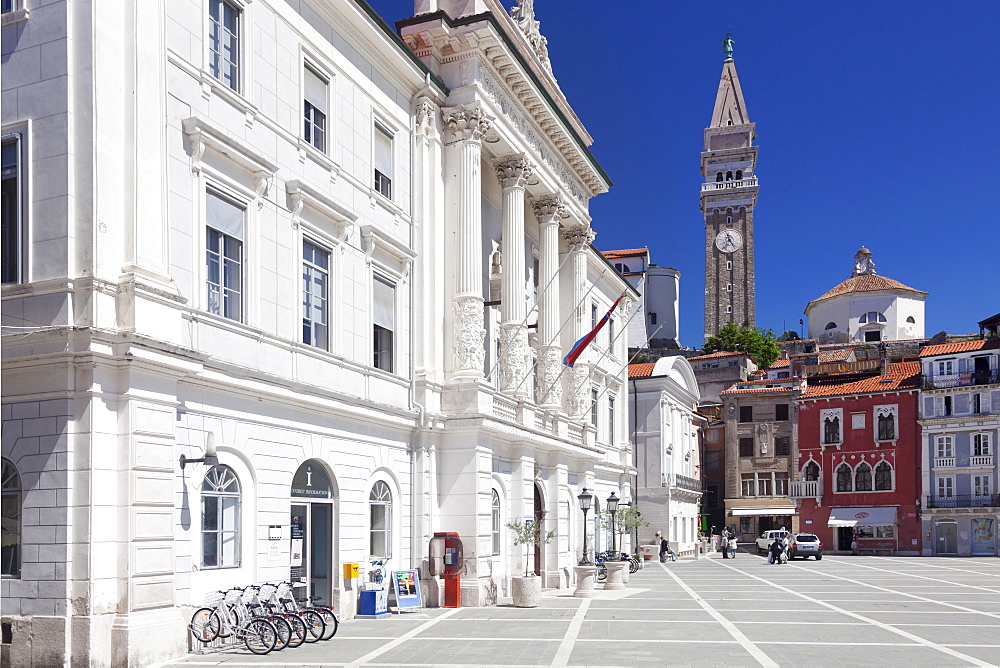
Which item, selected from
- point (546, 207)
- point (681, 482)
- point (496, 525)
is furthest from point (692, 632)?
point (681, 482)

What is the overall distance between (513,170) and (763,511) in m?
48.8

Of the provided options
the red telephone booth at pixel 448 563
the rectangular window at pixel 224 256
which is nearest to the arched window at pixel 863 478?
the red telephone booth at pixel 448 563

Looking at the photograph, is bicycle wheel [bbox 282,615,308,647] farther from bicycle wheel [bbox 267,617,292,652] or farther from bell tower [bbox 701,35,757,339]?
bell tower [bbox 701,35,757,339]

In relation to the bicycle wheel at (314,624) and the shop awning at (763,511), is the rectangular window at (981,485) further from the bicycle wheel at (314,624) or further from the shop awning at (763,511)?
the bicycle wheel at (314,624)

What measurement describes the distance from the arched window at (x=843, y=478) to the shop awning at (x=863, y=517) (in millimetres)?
1450

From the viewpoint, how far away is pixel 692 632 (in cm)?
1955

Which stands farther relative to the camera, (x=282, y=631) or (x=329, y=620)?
(x=329, y=620)

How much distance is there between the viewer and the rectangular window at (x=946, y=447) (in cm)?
6562

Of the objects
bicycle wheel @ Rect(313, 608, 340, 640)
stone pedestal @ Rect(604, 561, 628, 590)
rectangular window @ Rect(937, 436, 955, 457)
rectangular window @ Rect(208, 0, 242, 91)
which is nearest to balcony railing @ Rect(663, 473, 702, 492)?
rectangular window @ Rect(937, 436, 955, 457)

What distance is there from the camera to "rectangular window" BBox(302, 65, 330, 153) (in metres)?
20.9

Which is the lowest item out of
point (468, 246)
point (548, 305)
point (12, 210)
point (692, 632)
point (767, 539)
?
point (767, 539)

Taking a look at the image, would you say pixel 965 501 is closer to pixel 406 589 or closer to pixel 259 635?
pixel 406 589

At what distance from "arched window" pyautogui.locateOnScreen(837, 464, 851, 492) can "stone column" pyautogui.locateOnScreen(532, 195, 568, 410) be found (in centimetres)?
4260

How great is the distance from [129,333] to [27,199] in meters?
2.60
